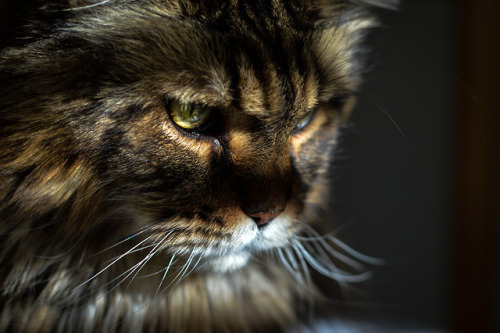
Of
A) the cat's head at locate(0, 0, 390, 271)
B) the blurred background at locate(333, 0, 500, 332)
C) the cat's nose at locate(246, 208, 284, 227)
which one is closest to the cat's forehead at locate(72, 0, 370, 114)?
the cat's head at locate(0, 0, 390, 271)

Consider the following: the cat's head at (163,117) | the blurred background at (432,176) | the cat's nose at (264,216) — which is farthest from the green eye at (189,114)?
the blurred background at (432,176)

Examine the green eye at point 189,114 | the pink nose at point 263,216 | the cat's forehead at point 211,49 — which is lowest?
the pink nose at point 263,216

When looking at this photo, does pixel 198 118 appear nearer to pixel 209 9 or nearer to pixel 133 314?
pixel 209 9

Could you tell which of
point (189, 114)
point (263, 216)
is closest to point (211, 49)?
point (189, 114)

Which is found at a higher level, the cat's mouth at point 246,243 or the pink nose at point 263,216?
the pink nose at point 263,216

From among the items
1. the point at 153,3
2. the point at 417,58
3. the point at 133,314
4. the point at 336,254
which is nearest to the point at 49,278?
the point at 133,314

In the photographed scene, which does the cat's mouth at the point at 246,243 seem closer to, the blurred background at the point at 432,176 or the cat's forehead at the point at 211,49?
the cat's forehead at the point at 211,49
